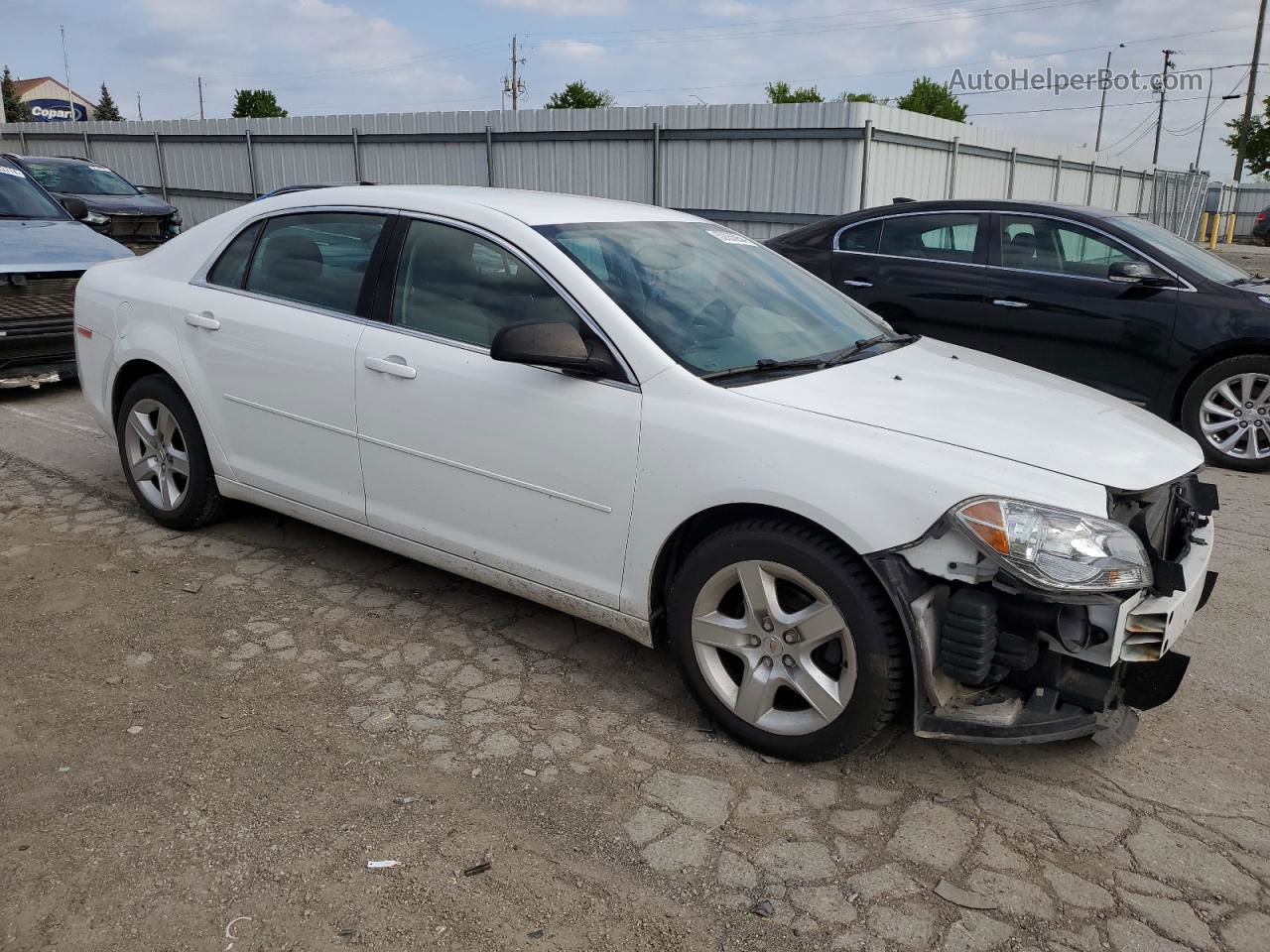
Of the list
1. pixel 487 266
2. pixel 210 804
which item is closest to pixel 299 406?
pixel 487 266

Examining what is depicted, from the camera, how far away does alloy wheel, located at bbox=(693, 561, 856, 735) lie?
9.41 ft

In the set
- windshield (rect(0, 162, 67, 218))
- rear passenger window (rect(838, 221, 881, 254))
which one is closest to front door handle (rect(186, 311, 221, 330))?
rear passenger window (rect(838, 221, 881, 254))

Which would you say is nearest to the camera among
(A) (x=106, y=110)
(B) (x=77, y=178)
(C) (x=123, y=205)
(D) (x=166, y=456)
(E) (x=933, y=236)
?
(D) (x=166, y=456)

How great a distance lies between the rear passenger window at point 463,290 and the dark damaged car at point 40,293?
14.8 feet

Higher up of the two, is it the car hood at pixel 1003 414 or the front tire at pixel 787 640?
the car hood at pixel 1003 414

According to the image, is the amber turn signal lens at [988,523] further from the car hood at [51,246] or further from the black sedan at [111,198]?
the black sedan at [111,198]

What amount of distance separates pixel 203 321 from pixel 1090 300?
17.7 feet

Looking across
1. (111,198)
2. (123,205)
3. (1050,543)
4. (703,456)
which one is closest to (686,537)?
(703,456)


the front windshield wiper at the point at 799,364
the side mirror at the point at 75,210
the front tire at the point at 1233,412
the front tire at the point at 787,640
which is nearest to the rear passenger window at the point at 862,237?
the front tire at the point at 1233,412

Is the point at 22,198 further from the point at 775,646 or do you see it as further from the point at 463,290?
the point at 775,646

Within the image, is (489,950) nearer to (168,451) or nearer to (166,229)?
(168,451)

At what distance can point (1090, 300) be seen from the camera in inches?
263

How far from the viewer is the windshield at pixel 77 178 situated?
14.6 metres

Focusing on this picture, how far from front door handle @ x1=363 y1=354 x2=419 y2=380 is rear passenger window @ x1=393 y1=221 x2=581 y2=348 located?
144 mm
